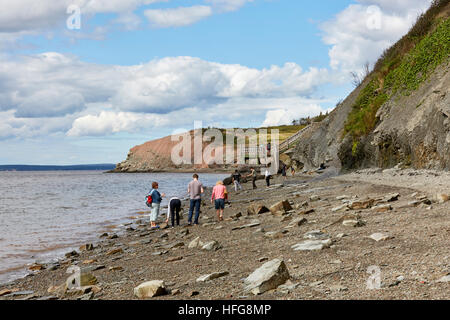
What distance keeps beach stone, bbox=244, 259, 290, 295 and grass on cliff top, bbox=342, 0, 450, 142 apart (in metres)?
21.1

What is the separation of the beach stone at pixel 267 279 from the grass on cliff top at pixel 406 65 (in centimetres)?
2112

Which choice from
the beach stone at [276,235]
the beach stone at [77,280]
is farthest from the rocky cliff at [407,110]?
the beach stone at [77,280]

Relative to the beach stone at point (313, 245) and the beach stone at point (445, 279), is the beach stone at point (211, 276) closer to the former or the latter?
the beach stone at point (313, 245)

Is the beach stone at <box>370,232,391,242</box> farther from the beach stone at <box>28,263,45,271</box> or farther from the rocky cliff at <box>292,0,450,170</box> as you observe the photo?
the rocky cliff at <box>292,0,450,170</box>

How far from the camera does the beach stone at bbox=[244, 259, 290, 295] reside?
638 centimetres

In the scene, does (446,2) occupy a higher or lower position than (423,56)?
higher

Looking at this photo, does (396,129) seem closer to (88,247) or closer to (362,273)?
(88,247)

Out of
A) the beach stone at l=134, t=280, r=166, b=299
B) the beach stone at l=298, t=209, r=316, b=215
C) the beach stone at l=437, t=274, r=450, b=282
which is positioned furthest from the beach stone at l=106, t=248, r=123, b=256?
the beach stone at l=437, t=274, r=450, b=282

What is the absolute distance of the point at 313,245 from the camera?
29.3 ft

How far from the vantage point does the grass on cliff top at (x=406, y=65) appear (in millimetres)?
24719
